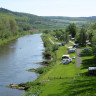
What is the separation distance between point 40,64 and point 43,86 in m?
21.9

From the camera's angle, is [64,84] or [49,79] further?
[49,79]

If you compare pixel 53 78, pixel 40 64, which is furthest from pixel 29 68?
pixel 53 78

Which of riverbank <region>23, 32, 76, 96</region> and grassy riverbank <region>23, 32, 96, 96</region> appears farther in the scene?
riverbank <region>23, 32, 76, 96</region>

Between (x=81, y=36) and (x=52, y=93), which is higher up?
(x=81, y=36)

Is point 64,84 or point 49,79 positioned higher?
point 64,84

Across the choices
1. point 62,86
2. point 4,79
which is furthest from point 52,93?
point 4,79

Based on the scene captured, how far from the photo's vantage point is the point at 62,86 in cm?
3369

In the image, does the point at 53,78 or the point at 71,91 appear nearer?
the point at 71,91

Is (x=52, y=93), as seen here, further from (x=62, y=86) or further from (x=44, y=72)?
(x=44, y=72)

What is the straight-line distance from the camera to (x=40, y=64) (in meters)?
56.6

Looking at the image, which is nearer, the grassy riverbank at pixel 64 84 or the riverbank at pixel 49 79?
the grassy riverbank at pixel 64 84

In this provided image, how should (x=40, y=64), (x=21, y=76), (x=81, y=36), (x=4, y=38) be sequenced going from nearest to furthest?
1. (x=21, y=76)
2. (x=40, y=64)
3. (x=81, y=36)
4. (x=4, y=38)

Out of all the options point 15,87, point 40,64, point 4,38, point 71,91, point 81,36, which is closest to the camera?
point 71,91

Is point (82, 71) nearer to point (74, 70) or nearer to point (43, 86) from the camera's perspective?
point (74, 70)
